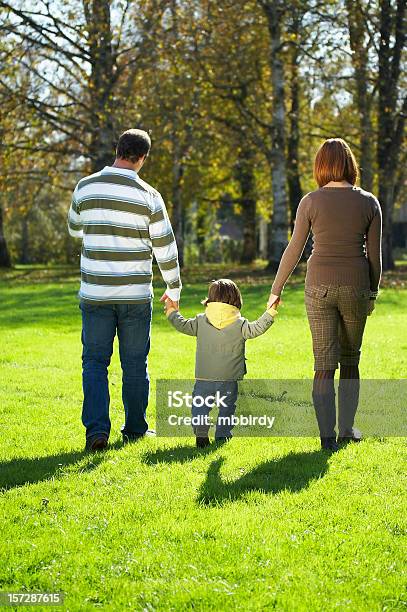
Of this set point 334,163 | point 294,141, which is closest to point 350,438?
point 334,163

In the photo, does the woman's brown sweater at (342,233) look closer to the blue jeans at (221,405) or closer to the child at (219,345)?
the child at (219,345)

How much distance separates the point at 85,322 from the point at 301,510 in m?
2.37

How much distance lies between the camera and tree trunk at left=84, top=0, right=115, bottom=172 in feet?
76.3

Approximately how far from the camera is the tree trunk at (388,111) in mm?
26234

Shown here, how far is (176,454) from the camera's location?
6.08 metres

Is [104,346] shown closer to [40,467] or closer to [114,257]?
[114,257]

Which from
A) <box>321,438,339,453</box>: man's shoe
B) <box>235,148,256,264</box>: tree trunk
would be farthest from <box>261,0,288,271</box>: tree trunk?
<box>321,438,339,453</box>: man's shoe

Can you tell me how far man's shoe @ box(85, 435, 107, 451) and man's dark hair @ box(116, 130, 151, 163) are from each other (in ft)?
6.80

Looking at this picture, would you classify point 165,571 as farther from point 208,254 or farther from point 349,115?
point 208,254

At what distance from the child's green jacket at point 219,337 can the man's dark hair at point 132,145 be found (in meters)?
1.21

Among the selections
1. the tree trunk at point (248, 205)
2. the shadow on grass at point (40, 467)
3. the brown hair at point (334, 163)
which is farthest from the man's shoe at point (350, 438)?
the tree trunk at point (248, 205)

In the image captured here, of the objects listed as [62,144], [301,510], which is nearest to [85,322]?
[301,510]

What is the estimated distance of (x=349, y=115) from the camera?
32656mm

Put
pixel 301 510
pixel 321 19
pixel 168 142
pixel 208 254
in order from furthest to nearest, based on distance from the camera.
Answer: pixel 208 254
pixel 168 142
pixel 321 19
pixel 301 510
